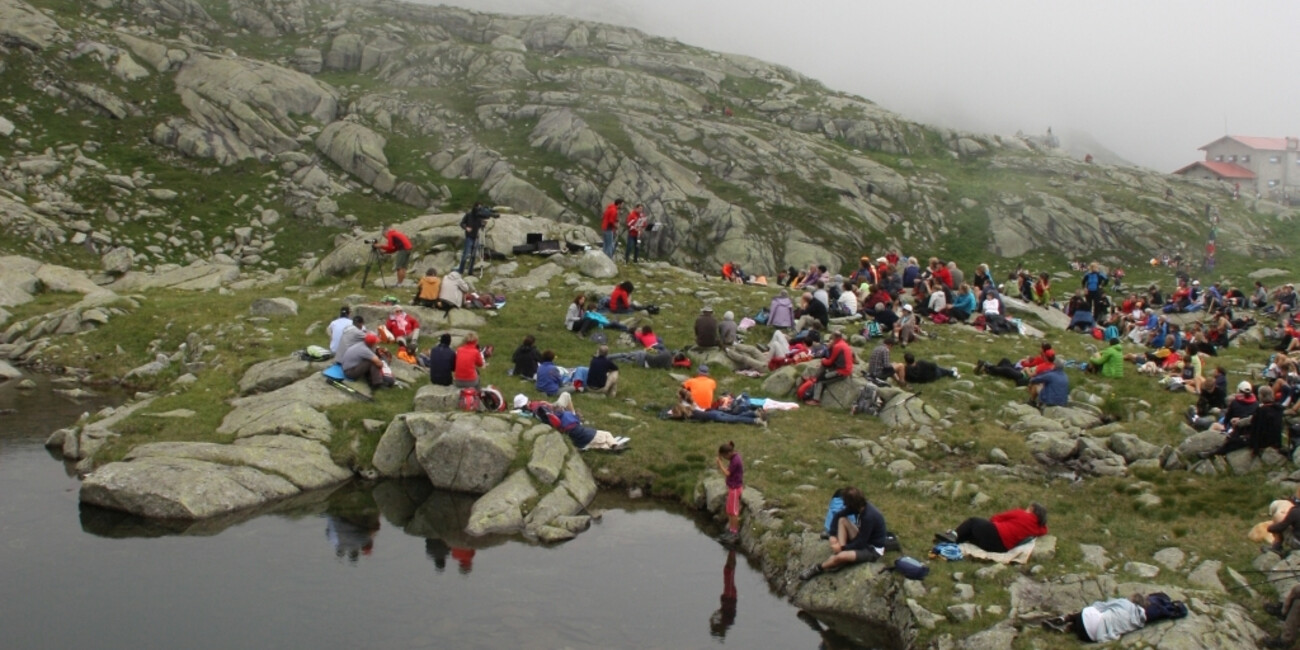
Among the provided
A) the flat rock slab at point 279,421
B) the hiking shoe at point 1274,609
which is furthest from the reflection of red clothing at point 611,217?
the hiking shoe at point 1274,609

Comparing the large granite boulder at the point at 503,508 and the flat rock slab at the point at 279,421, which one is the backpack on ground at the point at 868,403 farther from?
the flat rock slab at the point at 279,421

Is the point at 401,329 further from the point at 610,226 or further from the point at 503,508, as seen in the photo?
the point at 610,226

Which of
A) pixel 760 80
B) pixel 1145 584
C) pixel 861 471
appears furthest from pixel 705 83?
pixel 1145 584

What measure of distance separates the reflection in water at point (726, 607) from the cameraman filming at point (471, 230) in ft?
84.7

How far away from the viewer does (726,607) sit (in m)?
19.4

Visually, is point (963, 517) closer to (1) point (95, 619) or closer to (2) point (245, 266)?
(1) point (95, 619)

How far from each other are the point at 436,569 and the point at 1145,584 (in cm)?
1469

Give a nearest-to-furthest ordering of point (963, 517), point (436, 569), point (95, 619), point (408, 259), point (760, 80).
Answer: point (95, 619) → point (436, 569) → point (963, 517) → point (408, 259) → point (760, 80)

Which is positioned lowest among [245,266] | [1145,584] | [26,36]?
[245,266]

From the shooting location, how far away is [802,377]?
106 feet

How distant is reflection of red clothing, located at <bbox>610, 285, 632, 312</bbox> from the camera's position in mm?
40188

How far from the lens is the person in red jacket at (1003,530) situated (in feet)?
65.3

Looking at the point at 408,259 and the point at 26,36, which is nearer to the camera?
the point at 408,259

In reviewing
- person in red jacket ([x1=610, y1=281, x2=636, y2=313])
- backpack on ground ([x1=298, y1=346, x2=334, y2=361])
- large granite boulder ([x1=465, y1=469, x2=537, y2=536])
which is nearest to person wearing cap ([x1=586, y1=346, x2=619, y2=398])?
large granite boulder ([x1=465, y1=469, x2=537, y2=536])
